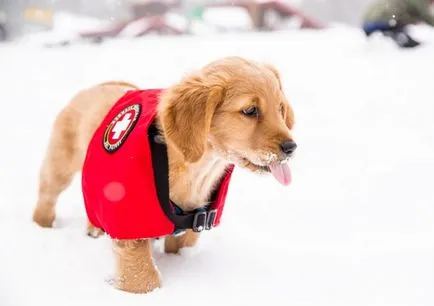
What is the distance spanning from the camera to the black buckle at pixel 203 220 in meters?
2.64

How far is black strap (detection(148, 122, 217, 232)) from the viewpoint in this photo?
2.48 m

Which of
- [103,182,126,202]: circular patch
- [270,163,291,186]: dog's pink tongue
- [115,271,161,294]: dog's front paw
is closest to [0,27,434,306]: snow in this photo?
[115,271,161,294]: dog's front paw

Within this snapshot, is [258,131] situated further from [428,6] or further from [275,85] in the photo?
[428,6]

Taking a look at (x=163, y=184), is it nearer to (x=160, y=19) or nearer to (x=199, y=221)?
(x=199, y=221)

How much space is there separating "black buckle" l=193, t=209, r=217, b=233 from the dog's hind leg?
1.05 m

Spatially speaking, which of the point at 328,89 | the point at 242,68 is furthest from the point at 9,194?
the point at 328,89

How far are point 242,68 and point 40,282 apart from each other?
1389mm

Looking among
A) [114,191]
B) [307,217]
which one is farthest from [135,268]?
[307,217]

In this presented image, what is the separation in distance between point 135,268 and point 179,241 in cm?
56

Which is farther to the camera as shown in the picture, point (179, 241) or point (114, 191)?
point (179, 241)

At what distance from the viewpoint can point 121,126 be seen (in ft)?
8.86

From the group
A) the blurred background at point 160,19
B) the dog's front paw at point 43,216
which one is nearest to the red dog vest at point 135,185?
the dog's front paw at point 43,216

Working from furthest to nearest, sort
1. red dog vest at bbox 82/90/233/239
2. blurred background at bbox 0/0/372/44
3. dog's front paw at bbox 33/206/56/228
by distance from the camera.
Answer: blurred background at bbox 0/0/372/44 < dog's front paw at bbox 33/206/56/228 < red dog vest at bbox 82/90/233/239

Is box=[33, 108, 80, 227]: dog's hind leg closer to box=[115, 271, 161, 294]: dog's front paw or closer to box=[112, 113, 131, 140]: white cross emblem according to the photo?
box=[112, 113, 131, 140]: white cross emblem
